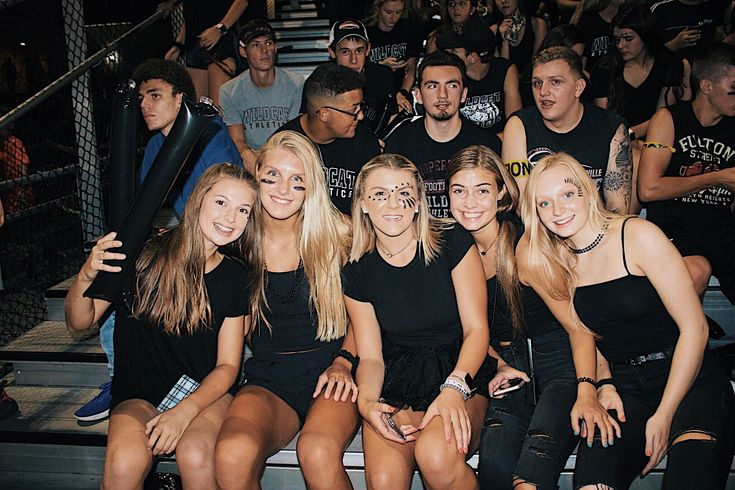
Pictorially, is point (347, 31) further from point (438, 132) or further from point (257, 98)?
point (438, 132)

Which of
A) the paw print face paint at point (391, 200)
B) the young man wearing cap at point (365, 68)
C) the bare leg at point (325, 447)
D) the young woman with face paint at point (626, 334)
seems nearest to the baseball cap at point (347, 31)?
the young man wearing cap at point (365, 68)

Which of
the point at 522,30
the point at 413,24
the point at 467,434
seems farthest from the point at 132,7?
the point at 467,434

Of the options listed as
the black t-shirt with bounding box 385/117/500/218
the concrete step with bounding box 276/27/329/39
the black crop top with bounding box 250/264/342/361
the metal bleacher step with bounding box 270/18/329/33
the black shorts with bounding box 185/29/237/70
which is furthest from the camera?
the metal bleacher step with bounding box 270/18/329/33

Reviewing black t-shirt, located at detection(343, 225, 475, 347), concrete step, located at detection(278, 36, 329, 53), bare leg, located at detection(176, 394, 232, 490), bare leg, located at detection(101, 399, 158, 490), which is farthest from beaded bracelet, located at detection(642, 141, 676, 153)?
concrete step, located at detection(278, 36, 329, 53)

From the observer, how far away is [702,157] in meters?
3.25

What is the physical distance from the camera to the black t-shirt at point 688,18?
4754 mm

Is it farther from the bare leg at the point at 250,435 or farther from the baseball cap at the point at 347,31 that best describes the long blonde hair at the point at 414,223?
the baseball cap at the point at 347,31

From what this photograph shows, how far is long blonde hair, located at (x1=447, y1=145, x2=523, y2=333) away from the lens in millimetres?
2635

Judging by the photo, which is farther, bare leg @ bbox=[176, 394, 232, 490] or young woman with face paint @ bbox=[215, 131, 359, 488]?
young woman with face paint @ bbox=[215, 131, 359, 488]

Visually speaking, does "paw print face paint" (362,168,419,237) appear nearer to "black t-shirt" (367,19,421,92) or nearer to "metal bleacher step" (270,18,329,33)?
"black t-shirt" (367,19,421,92)

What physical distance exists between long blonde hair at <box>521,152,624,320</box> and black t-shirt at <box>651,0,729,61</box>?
109 inches

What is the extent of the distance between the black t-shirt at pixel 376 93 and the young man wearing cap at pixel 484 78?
16.0 inches

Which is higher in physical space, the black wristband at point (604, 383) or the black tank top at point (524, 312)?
the black tank top at point (524, 312)

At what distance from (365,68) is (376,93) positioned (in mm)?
182
